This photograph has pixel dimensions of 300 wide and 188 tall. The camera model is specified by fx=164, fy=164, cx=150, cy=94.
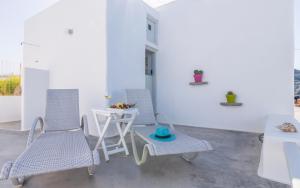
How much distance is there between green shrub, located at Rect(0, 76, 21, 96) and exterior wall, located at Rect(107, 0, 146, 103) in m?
4.71

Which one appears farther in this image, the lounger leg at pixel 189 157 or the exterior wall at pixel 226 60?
the exterior wall at pixel 226 60

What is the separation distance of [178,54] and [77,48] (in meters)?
3.02

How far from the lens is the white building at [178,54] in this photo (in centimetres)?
388

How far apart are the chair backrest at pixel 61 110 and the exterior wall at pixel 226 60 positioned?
315cm

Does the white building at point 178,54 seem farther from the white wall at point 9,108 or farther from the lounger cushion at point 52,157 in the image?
the lounger cushion at point 52,157

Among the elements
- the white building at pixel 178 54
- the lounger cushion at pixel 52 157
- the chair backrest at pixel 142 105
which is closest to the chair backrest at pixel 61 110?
the lounger cushion at pixel 52 157

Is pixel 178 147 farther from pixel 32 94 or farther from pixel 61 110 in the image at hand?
pixel 32 94

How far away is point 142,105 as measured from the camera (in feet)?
11.6

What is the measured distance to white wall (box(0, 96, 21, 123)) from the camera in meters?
5.46

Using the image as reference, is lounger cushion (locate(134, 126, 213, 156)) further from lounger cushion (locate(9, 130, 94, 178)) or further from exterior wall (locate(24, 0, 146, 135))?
exterior wall (locate(24, 0, 146, 135))

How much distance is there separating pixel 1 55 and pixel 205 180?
26.1ft

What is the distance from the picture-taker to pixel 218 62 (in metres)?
4.68

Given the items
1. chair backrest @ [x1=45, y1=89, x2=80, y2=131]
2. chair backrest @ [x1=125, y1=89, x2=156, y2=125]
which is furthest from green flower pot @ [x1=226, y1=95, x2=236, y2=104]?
chair backrest @ [x1=45, y1=89, x2=80, y2=131]

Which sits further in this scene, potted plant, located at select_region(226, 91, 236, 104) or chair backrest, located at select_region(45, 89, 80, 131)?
potted plant, located at select_region(226, 91, 236, 104)
